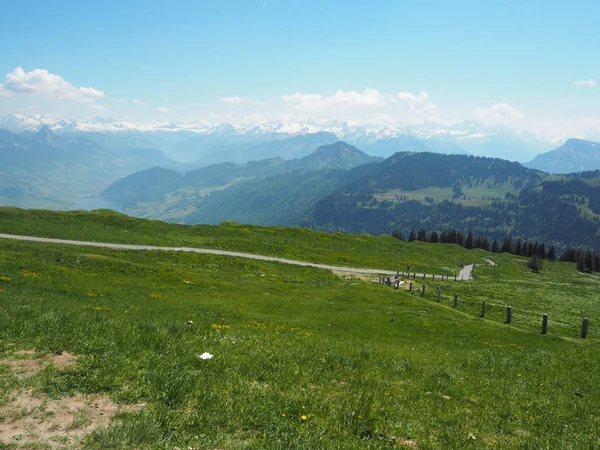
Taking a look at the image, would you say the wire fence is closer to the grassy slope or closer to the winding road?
the winding road

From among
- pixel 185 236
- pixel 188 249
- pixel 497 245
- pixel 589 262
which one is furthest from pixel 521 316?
pixel 497 245

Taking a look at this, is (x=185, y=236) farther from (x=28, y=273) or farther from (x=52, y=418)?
(x=52, y=418)

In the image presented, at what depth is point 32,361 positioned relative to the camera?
34.3 feet

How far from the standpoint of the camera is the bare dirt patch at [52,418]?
707 centimetres

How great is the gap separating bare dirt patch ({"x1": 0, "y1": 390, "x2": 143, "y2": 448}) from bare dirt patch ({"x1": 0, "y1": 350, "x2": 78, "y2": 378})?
1290mm

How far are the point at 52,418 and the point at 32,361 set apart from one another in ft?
11.7

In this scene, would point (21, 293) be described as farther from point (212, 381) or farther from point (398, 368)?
point (398, 368)

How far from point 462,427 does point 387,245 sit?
307 ft

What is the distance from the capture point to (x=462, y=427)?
966cm

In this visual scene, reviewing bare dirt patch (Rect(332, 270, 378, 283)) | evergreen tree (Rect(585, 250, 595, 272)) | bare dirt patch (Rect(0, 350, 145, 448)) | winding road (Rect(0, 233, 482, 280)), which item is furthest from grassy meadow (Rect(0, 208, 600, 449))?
evergreen tree (Rect(585, 250, 595, 272))

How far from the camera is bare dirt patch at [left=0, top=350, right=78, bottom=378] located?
32.2 feet

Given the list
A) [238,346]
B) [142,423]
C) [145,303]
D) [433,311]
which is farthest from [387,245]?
[142,423]

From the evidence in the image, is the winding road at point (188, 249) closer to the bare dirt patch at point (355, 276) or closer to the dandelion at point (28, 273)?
the bare dirt patch at point (355, 276)

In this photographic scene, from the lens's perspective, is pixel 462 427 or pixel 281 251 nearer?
pixel 462 427
